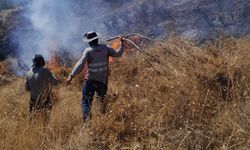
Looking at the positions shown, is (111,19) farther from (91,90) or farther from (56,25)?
(91,90)

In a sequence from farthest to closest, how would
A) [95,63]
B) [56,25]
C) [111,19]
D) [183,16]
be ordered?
[56,25] → [111,19] → [183,16] → [95,63]

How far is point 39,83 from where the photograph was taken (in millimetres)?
6680

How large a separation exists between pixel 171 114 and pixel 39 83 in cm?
237

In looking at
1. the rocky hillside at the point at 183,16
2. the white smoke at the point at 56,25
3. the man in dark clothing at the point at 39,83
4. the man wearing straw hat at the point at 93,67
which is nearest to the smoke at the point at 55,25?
the white smoke at the point at 56,25

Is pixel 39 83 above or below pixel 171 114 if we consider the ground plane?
above

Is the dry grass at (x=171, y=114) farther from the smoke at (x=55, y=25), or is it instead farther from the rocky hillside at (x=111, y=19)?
the smoke at (x=55, y=25)

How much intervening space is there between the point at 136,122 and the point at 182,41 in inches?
109

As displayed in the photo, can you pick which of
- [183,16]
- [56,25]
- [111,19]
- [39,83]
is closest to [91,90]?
[39,83]

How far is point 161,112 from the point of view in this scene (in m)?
5.48

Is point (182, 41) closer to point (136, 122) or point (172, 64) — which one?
point (172, 64)

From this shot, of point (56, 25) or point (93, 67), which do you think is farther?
point (56, 25)

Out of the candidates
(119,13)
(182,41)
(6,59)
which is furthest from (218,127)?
(6,59)

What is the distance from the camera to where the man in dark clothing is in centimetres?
666

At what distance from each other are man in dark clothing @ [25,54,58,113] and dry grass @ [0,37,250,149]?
0.33 meters
